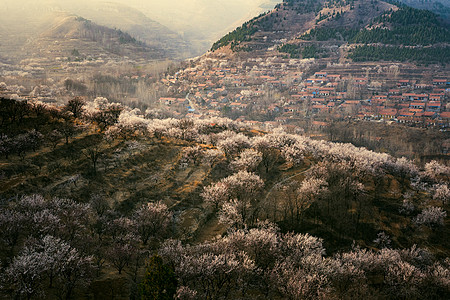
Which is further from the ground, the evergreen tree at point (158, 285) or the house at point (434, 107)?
the house at point (434, 107)

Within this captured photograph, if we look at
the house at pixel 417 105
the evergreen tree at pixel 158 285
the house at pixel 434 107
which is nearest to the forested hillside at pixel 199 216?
the evergreen tree at pixel 158 285

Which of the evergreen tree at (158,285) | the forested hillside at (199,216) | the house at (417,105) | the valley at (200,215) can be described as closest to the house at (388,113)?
the house at (417,105)

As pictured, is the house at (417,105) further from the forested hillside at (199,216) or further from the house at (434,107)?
the forested hillside at (199,216)

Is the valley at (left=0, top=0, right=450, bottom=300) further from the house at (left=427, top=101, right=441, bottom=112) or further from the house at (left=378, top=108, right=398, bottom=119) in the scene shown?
the house at (left=427, top=101, right=441, bottom=112)

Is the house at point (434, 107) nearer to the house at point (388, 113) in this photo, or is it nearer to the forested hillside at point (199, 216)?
the house at point (388, 113)

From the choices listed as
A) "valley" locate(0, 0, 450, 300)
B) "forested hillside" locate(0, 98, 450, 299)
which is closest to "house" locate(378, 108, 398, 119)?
"valley" locate(0, 0, 450, 300)

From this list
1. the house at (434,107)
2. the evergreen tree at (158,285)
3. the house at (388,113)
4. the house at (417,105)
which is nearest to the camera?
the evergreen tree at (158,285)

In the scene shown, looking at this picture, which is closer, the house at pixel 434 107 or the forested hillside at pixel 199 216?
the forested hillside at pixel 199 216

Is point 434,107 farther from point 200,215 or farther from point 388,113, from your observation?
point 200,215

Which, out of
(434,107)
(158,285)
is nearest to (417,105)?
(434,107)

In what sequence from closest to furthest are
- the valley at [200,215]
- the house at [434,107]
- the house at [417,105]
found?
the valley at [200,215]
the house at [434,107]
the house at [417,105]
